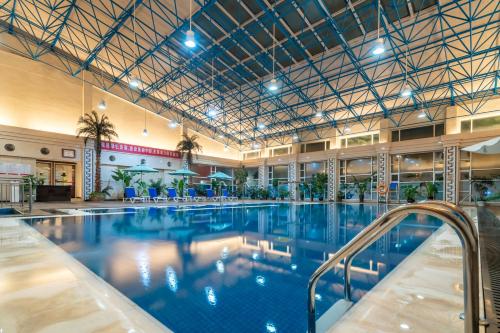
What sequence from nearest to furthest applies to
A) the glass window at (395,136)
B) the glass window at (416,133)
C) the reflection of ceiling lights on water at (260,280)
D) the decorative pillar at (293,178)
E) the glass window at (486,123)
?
the reflection of ceiling lights on water at (260,280) < the glass window at (486,123) < the glass window at (416,133) < the glass window at (395,136) < the decorative pillar at (293,178)

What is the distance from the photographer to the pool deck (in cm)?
158

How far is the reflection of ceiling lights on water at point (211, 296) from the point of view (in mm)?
2065

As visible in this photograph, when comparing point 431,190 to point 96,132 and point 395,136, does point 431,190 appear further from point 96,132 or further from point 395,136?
point 96,132

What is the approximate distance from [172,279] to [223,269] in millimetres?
615

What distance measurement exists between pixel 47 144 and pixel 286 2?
14.0 meters

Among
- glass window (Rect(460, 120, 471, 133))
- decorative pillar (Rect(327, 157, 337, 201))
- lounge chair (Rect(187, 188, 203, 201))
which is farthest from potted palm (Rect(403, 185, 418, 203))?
lounge chair (Rect(187, 188, 203, 201))

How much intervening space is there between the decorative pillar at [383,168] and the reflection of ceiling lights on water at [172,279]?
630 inches

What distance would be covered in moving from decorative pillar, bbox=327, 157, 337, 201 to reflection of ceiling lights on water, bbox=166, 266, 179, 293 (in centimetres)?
1688

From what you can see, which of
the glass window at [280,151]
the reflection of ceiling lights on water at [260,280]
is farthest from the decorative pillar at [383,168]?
the reflection of ceiling lights on water at [260,280]

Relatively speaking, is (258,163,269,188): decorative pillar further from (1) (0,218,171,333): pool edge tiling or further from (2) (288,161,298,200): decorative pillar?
(1) (0,218,171,333): pool edge tiling

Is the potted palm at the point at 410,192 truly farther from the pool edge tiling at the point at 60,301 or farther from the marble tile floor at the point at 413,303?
the pool edge tiling at the point at 60,301

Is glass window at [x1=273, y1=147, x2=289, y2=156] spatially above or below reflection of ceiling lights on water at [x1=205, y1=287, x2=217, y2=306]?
above

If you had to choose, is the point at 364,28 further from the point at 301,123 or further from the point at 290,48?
the point at 301,123

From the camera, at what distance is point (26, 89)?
12859mm
